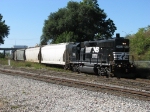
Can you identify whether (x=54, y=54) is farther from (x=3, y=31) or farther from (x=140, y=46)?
(x=3, y=31)

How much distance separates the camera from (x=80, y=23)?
6062cm

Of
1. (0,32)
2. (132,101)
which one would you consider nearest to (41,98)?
(132,101)

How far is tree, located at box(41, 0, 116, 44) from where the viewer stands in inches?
2394

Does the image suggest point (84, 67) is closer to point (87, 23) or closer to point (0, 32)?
point (87, 23)

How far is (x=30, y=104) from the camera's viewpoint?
1028 cm

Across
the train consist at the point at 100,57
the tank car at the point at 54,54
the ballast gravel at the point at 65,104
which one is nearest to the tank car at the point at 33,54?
the tank car at the point at 54,54

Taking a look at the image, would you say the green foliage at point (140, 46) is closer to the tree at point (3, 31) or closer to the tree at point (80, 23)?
the tree at point (80, 23)

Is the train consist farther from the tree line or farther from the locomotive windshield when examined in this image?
the tree line

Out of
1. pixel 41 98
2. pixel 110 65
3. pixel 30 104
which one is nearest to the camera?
pixel 30 104

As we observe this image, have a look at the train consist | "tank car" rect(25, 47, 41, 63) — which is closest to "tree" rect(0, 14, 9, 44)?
"tank car" rect(25, 47, 41, 63)

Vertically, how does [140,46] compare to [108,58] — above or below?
above

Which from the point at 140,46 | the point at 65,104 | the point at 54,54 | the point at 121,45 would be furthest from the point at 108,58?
the point at 54,54

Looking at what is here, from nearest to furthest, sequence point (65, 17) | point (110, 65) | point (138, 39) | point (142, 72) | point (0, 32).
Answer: point (110, 65) → point (142, 72) → point (138, 39) → point (65, 17) → point (0, 32)

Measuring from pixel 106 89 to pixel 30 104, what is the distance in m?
5.03
